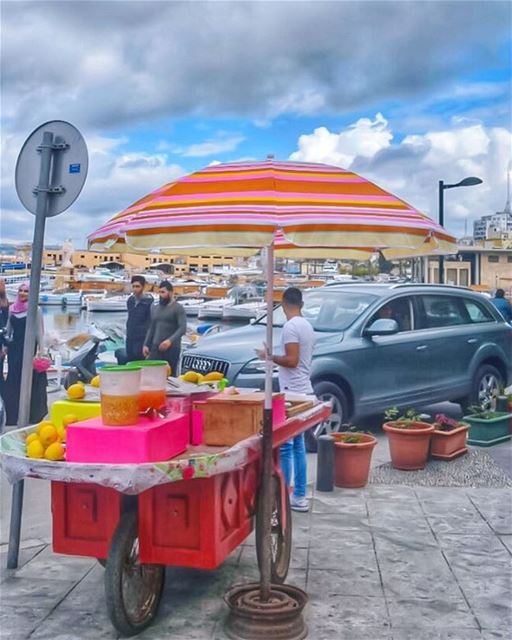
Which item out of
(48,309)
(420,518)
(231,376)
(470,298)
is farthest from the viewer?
(48,309)

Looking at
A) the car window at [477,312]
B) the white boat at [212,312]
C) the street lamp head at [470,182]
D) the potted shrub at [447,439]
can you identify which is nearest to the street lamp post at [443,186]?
the street lamp head at [470,182]

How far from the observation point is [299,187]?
164 inches

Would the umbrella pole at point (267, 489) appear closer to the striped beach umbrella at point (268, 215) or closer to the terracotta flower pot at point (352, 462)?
the striped beach umbrella at point (268, 215)

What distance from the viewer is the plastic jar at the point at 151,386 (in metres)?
4.27

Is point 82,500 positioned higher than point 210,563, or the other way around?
point 82,500

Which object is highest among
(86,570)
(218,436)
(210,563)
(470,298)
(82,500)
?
(470,298)

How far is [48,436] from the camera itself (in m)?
4.30

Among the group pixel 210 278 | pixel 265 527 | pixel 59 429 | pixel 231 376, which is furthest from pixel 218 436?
pixel 210 278

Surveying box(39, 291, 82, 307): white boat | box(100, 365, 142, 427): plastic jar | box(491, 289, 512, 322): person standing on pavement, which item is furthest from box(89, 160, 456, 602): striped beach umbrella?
box(39, 291, 82, 307): white boat

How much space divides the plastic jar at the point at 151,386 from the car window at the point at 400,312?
613 cm

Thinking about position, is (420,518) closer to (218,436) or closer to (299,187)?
(218,436)

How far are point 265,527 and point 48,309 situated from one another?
57793mm

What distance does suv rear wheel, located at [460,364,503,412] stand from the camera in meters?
11.1

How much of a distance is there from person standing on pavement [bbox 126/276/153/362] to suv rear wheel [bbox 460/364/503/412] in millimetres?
4547
